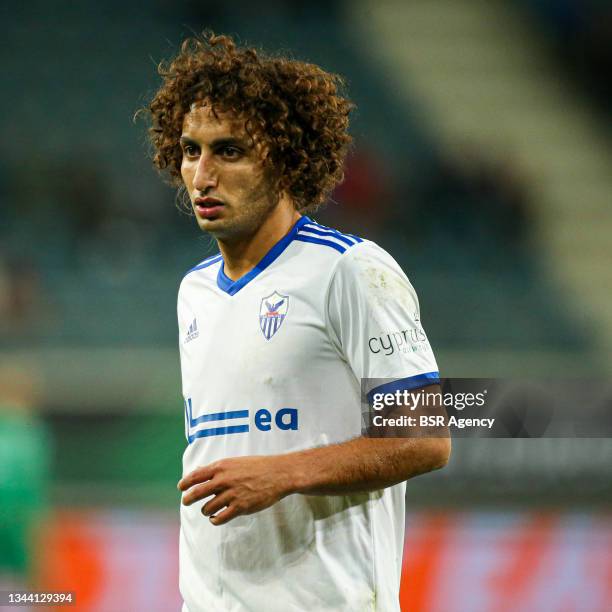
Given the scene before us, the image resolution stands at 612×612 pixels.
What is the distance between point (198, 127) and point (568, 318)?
25.1 ft

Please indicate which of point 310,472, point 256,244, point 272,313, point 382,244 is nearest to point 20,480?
point 256,244

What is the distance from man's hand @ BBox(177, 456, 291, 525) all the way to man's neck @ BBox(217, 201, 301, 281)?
2.19 ft

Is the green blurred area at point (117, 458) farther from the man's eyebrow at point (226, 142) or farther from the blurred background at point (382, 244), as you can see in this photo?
the man's eyebrow at point (226, 142)

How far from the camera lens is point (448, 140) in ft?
36.6

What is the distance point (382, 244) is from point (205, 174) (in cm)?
714

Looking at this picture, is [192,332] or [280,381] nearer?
[280,381]

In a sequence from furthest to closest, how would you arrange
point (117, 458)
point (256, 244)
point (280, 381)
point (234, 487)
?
point (117, 458), point (256, 244), point (280, 381), point (234, 487)

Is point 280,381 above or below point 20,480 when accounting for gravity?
above

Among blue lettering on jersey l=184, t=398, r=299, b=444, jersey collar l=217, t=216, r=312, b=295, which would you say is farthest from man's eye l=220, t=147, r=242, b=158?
blue lettering on jersey l=184, t=398, r=299, b=444

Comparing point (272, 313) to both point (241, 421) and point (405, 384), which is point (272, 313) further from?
point (405, 384)

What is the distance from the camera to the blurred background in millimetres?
5551

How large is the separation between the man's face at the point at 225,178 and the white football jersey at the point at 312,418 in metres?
0.21

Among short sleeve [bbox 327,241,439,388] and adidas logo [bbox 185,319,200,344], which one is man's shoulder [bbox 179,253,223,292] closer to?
adidas logo [bbox 185,319,200,344]

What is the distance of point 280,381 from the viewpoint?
2510mm
